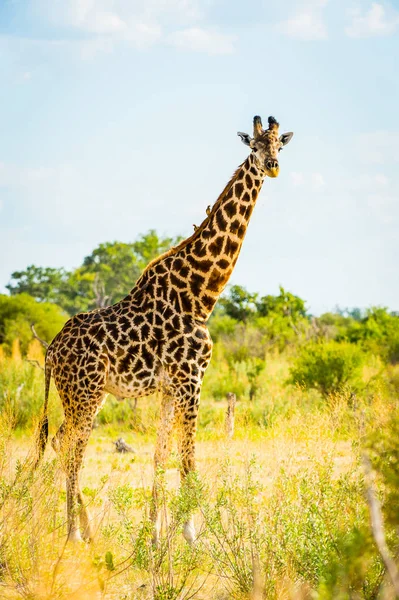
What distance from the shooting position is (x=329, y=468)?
17.6 ft

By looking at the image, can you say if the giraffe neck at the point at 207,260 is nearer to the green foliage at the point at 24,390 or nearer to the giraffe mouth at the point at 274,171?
the giraffe mouth at the point at 274,171

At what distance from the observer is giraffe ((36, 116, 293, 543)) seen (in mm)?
6352

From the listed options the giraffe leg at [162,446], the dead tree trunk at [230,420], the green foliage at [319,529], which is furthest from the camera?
the dead tree trunk at [230,420]

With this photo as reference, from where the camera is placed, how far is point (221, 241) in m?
6.66

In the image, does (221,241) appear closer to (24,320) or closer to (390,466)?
(390,466)

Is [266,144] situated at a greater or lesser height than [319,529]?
greater

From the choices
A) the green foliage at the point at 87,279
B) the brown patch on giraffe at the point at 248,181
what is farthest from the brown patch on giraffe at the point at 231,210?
the green foliage at the point at 87,279

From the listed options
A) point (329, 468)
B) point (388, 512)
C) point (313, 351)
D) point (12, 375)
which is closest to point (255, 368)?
point (313, 351)

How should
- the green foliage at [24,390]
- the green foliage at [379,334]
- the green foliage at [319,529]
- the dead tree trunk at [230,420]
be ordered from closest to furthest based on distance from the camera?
the green foliage at [319,529]
the dead tree trunk at [230,420]
the green foliage at [24,390]
the green foliage at [379,334]

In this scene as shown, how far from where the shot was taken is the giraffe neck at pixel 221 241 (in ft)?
21.7

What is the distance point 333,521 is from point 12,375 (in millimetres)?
10294

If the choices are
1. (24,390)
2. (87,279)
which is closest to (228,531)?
(24,390)

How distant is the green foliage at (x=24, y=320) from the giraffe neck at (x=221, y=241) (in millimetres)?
17360

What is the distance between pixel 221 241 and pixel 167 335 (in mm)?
893
